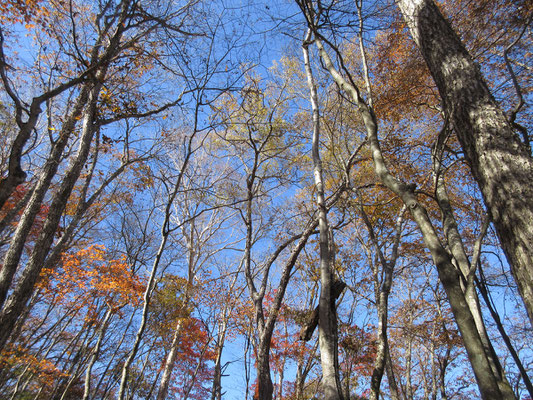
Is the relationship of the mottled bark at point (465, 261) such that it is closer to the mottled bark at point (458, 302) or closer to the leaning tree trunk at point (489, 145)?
the leaning tree trunk at point (489, 145)

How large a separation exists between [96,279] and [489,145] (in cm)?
1067

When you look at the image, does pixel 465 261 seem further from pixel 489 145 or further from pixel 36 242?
pixel 36 242

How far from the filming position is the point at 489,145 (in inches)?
74.2

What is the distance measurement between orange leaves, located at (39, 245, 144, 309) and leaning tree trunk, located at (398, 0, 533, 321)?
9205mm

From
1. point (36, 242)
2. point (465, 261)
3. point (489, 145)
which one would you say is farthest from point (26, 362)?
point (489, 145)

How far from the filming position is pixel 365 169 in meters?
8.58

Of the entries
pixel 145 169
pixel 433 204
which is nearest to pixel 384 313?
pixel 433 204

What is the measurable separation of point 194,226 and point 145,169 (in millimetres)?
3693

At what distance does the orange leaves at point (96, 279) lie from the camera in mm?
8672

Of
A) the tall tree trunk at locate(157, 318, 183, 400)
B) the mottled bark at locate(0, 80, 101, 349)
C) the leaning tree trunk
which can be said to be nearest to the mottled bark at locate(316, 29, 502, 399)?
the leaning tree trunk

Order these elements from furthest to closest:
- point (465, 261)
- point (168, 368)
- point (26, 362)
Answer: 1. point (26, 362)
2. point (168, 368)
3. point (465, 261)

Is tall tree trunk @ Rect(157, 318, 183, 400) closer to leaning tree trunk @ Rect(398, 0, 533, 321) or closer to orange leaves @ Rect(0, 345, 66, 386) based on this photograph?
orange leaves @ Rect(0, 345, 66, 386)

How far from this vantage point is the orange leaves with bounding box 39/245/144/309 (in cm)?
867

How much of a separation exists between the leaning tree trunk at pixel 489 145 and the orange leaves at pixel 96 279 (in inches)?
362
